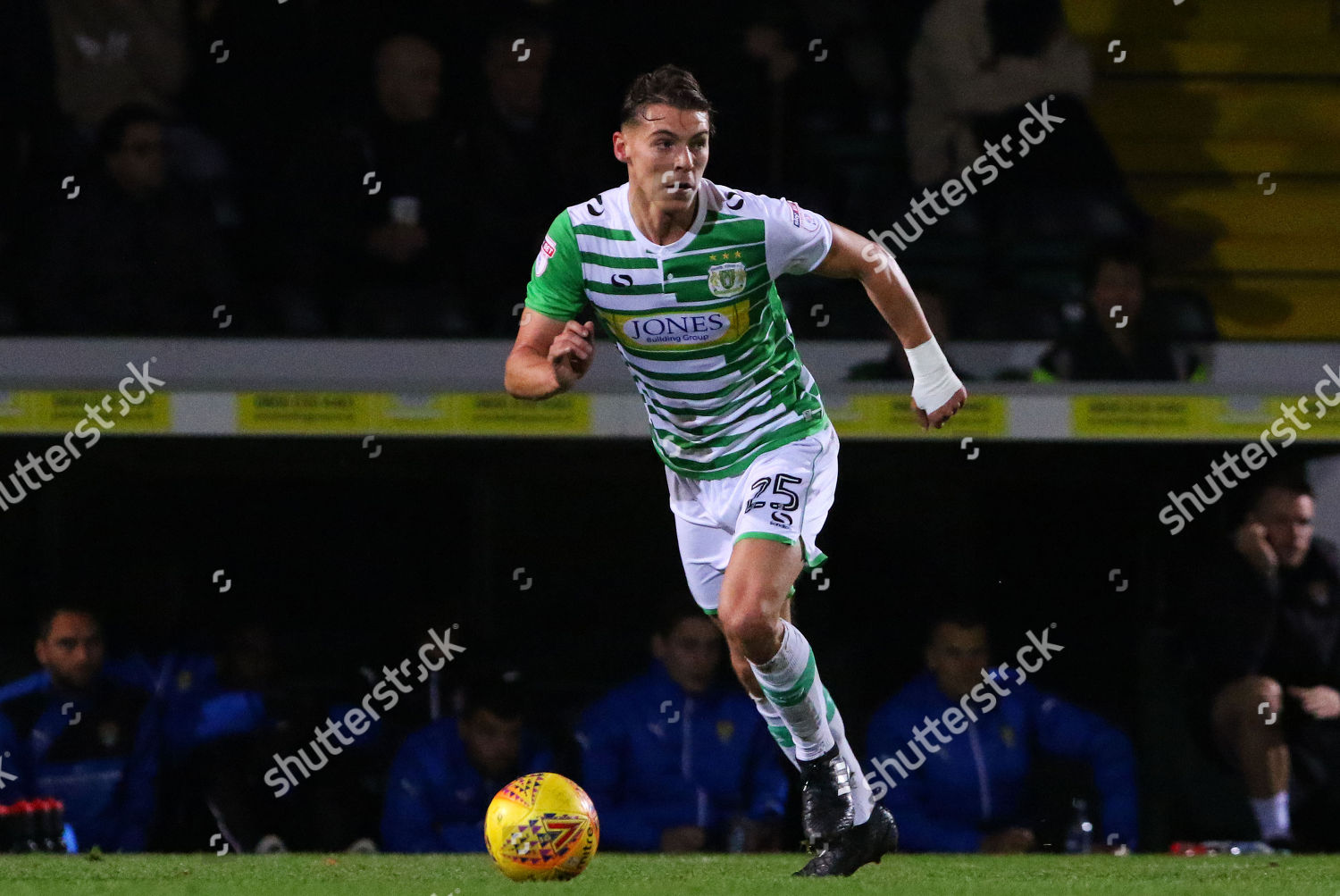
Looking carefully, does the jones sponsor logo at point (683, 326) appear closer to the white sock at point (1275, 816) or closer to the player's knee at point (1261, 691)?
the player's knee at point (1261, 691)

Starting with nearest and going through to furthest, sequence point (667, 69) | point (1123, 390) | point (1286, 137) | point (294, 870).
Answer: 1. point (667, 69)
2. point (294, 870)
3. point (1123, 390)
4. point (1286, 137)

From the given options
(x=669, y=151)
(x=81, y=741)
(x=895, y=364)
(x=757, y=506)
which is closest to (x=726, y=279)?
(x=669, y=151)

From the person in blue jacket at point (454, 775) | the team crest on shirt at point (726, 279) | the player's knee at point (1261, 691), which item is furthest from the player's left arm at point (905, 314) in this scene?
the player's knee at point (1261, 691)

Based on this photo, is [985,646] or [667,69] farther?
[985,646]

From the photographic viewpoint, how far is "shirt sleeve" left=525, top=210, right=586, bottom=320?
4.65 metres

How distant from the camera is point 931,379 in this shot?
476 cm

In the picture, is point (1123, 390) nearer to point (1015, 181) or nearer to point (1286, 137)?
point (1015, 181)

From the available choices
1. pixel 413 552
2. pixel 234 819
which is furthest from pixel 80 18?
pixel 234 819

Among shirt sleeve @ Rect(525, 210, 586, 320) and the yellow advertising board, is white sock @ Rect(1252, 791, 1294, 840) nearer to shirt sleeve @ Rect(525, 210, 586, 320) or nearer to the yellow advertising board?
shirt sleeve @ Rect(525, 210, 586, 320)

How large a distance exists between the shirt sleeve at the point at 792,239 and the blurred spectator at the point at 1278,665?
128 inches

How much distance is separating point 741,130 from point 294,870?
3.98 metres

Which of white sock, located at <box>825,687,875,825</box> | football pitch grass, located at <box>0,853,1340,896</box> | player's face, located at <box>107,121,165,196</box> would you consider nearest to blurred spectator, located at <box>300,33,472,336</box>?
player's face, located at <box>107,121,165,196</box>

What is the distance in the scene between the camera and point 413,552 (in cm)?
749

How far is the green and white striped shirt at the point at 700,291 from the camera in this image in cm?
463
